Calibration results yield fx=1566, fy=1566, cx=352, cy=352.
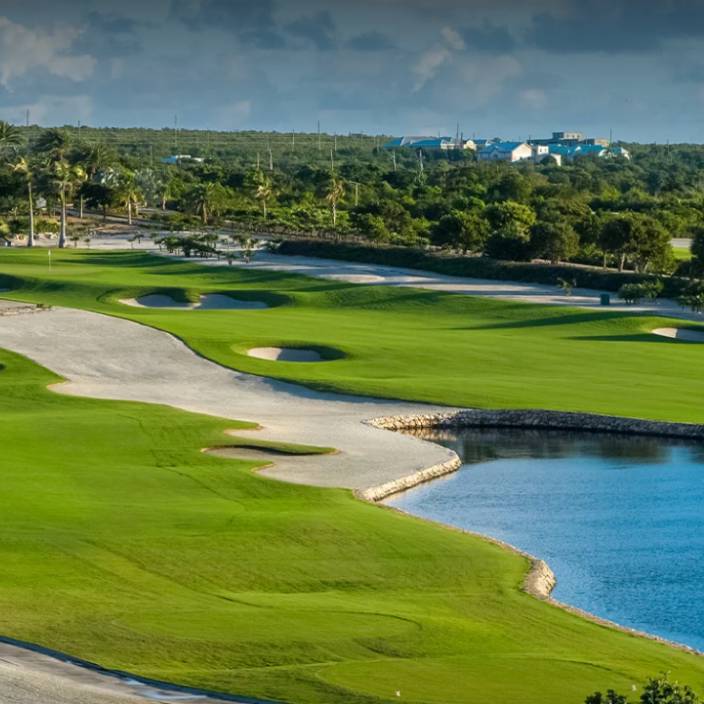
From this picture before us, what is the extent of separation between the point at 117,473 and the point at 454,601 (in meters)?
17.2

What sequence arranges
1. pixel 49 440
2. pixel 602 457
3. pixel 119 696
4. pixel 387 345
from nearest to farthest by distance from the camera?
pixel 119 696, pixel 49 440, pixel 602 457, pixel 387 345

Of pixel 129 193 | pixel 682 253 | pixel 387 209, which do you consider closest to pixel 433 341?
pixel 682 253

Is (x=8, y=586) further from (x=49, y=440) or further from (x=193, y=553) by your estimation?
(x=49, y=440)

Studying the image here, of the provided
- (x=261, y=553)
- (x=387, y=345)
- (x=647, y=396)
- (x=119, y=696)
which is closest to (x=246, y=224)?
(x=387, y=345)

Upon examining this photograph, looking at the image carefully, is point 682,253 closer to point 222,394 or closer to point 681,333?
point 681,333

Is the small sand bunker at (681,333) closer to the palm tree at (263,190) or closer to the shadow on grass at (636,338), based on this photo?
the shadow on grass at (636,338)

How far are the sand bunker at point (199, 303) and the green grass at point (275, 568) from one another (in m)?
29.8

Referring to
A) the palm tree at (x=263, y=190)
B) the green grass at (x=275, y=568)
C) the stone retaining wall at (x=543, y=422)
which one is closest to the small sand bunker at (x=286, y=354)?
the green grass at (x=275, y=568)

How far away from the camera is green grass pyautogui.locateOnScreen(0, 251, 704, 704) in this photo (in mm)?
27781

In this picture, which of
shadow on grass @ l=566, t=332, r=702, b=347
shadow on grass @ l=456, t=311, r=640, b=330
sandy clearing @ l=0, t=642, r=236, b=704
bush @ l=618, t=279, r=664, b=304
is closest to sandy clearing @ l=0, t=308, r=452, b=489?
sandy clearing @ l=0, t=642, r=236, b=704

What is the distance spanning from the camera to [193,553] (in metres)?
37.9

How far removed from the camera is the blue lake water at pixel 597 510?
37688 millimetres

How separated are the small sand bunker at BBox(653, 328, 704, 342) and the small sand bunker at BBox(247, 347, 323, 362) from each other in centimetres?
2211

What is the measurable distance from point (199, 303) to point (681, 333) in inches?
1318
